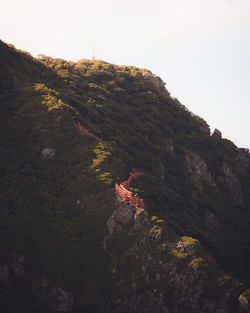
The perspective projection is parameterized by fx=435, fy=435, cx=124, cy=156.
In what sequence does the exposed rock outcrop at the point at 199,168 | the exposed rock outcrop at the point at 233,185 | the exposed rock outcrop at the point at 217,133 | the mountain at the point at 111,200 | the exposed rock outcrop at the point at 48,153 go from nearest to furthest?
the mountain at the point at 111,200
the exposed rock outcrop at the point at 48,153
the exposed rock outcrop at the point at 199,168
the exposed rock outcrop at the point at 233,185
the exposed rock outcrop at the point at 217,133

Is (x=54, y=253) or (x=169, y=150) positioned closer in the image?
(x=54, y=253)

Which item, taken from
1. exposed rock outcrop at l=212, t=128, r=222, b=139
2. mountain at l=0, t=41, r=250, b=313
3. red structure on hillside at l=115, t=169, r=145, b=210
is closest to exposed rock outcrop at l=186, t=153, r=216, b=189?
mountain at l=0, t=41, r=250, b=313

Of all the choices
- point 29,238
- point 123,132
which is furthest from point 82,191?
point 123,132

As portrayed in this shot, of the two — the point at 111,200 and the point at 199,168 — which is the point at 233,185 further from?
the point at 111,200

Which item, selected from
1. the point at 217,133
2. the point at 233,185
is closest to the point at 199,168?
the point at 233,185

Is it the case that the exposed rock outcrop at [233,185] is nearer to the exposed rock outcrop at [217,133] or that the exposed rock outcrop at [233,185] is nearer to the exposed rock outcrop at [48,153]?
the exposed rock outcrop at [217,133]

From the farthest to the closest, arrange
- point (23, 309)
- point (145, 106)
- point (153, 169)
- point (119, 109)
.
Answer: point (145, 106) → point (119, 109) → point (153, 169) → point (23, 309)

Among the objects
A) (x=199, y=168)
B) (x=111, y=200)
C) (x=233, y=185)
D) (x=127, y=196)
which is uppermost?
(x=233, y=185)

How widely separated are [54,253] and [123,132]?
35942mm

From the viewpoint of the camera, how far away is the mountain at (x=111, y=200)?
40656mm

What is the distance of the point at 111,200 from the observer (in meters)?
50.0

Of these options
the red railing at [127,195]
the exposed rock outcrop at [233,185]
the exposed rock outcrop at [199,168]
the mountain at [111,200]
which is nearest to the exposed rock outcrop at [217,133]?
the mountain at [111,200]

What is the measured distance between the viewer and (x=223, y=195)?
7644cm

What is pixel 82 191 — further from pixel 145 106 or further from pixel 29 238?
pixel 145 106
